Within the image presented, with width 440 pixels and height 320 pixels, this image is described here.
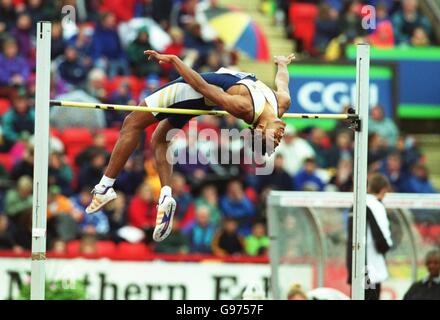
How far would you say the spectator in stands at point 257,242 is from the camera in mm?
17844

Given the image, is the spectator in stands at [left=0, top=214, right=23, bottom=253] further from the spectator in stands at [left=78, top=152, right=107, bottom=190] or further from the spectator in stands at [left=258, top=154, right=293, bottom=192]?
the spectator in stands at [left=258, top=154, right=293, bottom=192]

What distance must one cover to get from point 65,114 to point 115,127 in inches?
28.5

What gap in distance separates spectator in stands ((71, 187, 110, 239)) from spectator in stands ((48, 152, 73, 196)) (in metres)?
0.23

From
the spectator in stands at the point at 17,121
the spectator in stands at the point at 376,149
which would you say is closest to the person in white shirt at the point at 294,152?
the spectator in stands at the point at 376,149

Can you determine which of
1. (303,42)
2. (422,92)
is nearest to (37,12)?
(303,42)

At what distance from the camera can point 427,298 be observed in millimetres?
14031

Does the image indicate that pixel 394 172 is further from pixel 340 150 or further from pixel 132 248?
pixel 132 248

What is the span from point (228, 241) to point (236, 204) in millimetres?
755

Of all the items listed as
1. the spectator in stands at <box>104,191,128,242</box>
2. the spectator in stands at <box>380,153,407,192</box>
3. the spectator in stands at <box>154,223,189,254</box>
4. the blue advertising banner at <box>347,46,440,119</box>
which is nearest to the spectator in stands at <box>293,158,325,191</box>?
the spectator in stands at <box>380,153,407,192</box>

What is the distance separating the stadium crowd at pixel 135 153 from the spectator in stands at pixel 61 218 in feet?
0.04

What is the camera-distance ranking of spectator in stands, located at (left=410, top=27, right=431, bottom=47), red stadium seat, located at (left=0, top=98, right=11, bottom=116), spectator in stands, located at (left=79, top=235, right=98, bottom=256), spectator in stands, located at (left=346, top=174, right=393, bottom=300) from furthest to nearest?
spectator in stands, located at (left=410, top=27, right=431, bottom=47), red stadium seat, located at (left=0, top=98, right=11, bottom=116), spectator in stands, located at (left=79, top=235, right=98, bottom=256), spectator in stands, located at (left=346, top=174, right=393, bottom=300)

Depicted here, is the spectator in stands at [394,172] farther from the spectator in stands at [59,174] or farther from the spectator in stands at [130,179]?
the spectator in stands at [59,174]

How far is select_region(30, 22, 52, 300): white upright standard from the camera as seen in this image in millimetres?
10922
